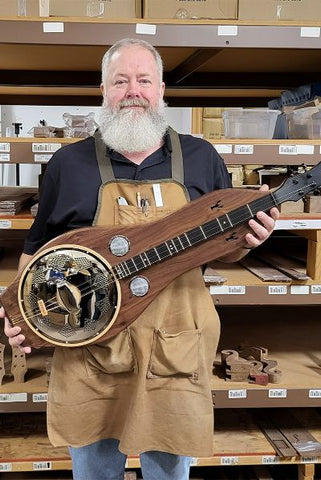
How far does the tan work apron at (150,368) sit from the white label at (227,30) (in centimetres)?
49

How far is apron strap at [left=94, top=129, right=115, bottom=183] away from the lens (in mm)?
1489

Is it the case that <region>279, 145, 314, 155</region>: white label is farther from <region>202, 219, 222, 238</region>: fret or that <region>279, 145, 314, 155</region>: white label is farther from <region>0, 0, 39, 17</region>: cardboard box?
<region>0, 0, 39, 17</region>: cardboard box

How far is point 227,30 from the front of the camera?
1.81 meters

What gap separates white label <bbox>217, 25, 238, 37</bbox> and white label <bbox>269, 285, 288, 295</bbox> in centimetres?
86

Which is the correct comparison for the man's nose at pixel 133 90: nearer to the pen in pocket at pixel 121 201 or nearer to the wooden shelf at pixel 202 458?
the pen in pocket at pixel 121 201

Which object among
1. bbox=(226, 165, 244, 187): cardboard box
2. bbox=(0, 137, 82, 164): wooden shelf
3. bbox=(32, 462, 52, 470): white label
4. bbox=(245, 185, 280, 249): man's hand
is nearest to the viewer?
bbox=(245, 185, 280, 249): man's hand

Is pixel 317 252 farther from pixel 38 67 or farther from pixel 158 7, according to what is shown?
pixel 38 67

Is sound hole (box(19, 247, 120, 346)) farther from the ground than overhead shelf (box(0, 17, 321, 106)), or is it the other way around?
overhead shelf (box(0, 17, 321, 106))

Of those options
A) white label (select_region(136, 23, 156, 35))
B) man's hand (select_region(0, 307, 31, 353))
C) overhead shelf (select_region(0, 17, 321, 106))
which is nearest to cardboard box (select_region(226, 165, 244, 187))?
overhead shelf (select_region(0, 17, 321, 106))

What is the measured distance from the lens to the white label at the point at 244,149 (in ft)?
6.24

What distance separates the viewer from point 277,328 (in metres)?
2.65

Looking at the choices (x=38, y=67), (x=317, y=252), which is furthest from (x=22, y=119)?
(x=317, y=252)

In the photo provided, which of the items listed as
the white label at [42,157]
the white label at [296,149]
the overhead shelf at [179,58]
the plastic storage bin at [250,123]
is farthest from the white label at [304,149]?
the white label at [42,157]

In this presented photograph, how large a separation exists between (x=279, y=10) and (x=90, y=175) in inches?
38.1
